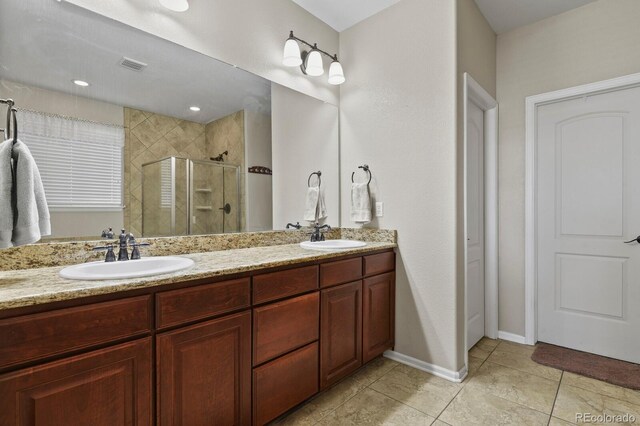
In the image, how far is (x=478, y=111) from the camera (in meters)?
2.70

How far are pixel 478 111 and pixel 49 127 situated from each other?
9.48 ft

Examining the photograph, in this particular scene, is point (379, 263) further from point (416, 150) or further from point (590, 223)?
point (590, 223)

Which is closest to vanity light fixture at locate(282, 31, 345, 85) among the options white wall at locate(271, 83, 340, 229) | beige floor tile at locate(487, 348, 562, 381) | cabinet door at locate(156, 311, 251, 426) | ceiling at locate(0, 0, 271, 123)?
white wall at locate(271, 83, 340, 229)

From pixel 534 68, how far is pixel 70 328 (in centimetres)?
338

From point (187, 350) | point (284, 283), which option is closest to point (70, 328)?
point (187, 350)

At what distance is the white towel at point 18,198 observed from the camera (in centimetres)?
107

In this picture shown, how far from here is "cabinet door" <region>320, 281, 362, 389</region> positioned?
5.93 feet

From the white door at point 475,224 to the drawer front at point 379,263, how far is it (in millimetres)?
683

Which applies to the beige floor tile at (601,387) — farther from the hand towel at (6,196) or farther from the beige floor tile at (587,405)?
the hand towel at (6,196)

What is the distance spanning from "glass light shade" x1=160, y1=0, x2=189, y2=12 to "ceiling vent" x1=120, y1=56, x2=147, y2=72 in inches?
12.4

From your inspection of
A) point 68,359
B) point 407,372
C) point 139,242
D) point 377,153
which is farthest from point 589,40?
point 68,359

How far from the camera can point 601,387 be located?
1960mm

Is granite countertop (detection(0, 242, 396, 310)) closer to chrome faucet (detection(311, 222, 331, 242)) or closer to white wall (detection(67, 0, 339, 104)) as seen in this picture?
chrome faucet (detection(311, 222, 331, 242))

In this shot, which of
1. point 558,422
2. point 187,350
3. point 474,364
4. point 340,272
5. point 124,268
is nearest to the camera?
point 187,350
